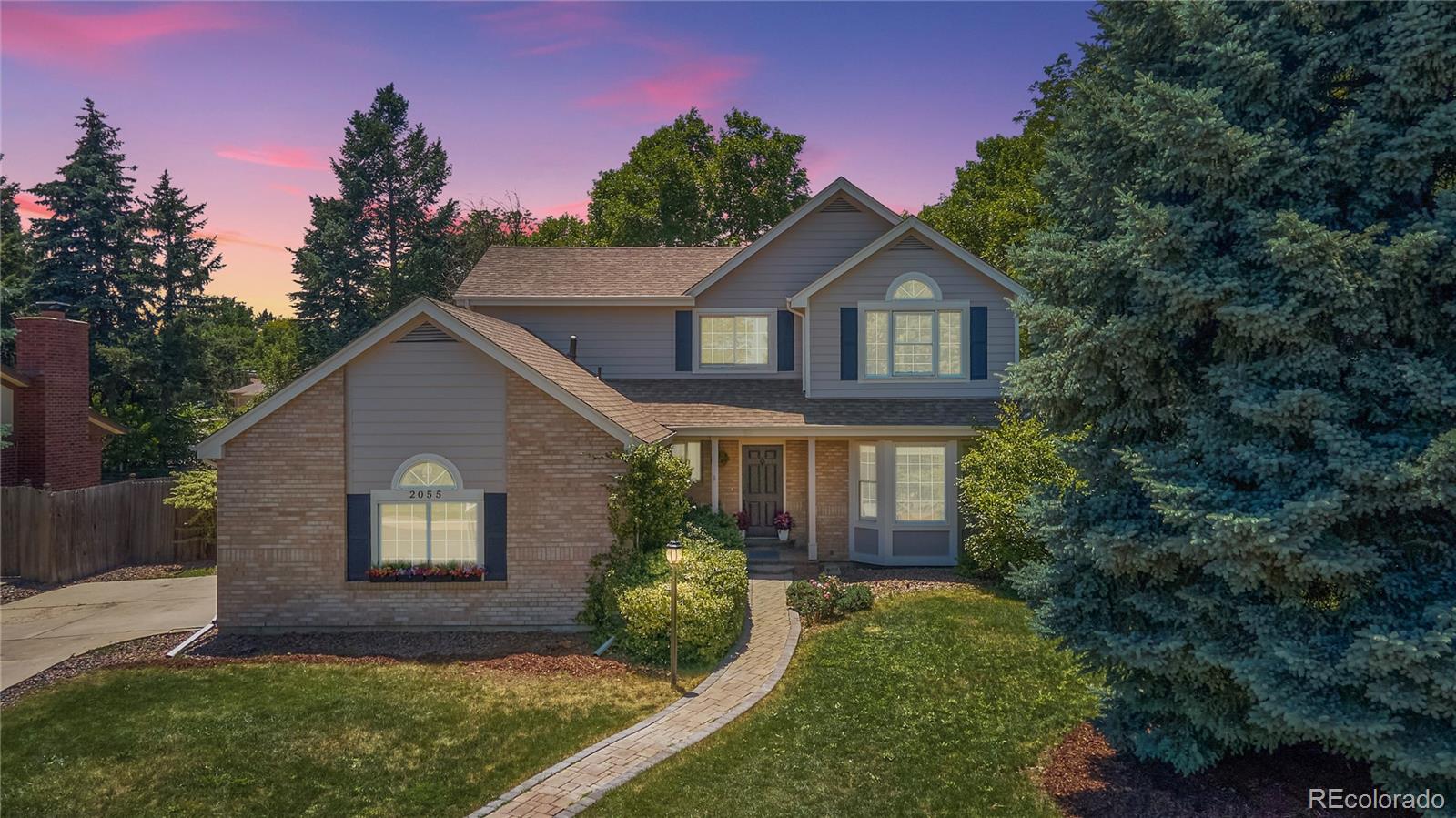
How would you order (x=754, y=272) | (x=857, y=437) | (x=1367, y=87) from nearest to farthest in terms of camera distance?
(x=1367, y=87), (x=857, y=437), (x=754, y=272)

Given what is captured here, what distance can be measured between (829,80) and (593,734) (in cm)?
1185

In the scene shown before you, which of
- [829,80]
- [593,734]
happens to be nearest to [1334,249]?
[593,734]

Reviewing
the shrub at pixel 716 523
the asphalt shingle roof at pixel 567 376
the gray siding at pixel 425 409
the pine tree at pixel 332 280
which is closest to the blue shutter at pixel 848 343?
the shrub at pixel 716 523

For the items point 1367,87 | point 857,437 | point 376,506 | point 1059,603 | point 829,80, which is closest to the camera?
point 1367,87

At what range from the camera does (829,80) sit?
547 inches

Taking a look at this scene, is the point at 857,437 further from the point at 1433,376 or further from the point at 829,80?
the point at 1433,376

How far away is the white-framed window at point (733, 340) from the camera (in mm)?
18844

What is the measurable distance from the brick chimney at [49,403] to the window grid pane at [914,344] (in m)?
21.4

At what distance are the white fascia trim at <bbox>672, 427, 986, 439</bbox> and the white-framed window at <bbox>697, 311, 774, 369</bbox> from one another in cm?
312

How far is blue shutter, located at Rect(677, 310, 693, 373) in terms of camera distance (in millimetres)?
18891

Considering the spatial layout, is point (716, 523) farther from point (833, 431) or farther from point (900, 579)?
point (900, 579)

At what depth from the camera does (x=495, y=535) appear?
1259cm

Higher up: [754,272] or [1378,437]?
[754,272]

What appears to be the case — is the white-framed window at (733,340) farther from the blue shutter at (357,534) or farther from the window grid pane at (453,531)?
the blue shutter at (357,534)
